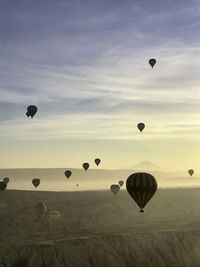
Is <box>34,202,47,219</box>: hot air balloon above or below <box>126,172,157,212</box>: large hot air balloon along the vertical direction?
above

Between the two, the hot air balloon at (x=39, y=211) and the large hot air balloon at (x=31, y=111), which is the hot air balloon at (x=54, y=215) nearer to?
the hot air balloon at (x=39, y=211)

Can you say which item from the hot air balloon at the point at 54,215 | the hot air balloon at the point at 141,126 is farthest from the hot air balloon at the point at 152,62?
the hot air balloon at the point at 54,215

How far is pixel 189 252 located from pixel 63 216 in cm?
4058

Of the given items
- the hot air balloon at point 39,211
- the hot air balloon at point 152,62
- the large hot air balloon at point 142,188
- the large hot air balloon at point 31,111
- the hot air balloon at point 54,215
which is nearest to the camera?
the large hot air balloon at point 142,188

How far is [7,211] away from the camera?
12381 cm

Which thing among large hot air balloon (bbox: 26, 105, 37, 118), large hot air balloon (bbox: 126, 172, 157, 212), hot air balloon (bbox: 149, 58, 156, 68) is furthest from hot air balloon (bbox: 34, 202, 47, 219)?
large hot air balloon (bbox: 126, 172, 157, 212)

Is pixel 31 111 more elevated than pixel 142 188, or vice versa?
pixel 31 111

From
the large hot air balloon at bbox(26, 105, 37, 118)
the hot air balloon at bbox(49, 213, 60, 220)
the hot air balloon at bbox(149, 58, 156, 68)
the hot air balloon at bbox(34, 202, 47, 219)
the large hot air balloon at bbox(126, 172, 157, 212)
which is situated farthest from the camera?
the hot air balloon at bbox(49, 213, 60, 220)

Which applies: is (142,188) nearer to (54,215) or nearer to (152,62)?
(152,62)

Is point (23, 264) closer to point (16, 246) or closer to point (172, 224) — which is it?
point (16, 246)

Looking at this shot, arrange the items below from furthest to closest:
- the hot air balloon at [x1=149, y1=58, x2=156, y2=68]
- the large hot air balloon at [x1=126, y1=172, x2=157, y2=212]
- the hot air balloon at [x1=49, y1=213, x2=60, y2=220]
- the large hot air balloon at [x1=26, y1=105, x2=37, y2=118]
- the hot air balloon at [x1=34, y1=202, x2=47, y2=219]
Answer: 1. the hot air balloon at [x1=49, y1=213, x2=60, y2=220]
2. the hot air balloon at [x1=34, y1=202, x2=47, y2=219]
3. the large hot air balloon at [x1=26, y1=105, x2=37, y2=118]
4. the hot air balloon at [x1=149, y1=58, x2=156, y2=68]
5. the large hot air balloon at [x1=126, y1=172, x2=157, y2=212]

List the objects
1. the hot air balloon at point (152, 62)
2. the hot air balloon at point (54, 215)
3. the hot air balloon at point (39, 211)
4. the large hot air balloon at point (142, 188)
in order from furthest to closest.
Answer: the hot air balloon at point (54, 215) < the hot air balloon at point (39, 211) < the hot air balloon at point (152, 62) < the large hot air balloon at point (142, 188)

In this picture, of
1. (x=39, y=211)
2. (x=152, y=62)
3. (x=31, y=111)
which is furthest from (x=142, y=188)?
(x=39, y=211)

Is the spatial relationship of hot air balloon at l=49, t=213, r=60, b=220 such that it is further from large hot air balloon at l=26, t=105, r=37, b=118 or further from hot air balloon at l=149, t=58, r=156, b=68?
hot air balloon at l=149, t=58, r=156, b=68
